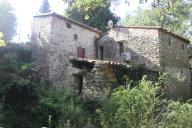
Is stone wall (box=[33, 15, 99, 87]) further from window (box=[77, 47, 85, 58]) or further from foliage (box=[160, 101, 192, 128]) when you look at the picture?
foliage (box=[160, 101, 192, 128])

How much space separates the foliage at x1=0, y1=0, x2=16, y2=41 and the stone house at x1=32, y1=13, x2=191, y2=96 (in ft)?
32.0

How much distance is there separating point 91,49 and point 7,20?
10.6m

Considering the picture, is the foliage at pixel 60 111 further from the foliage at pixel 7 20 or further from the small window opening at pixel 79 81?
the foliage at pixel 7 20

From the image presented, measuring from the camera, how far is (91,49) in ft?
90.6

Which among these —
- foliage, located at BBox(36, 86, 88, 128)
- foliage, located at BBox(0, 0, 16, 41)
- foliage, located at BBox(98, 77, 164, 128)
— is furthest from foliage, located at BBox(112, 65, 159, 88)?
foliage, located at BBox(0, 0, 16, 41)

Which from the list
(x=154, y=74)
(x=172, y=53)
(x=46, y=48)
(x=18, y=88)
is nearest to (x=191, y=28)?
(x=172, y=53)

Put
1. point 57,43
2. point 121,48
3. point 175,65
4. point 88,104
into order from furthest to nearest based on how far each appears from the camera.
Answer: point 121,48 < point 175,65 < point 57,43 < point 88,104

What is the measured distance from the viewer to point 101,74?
19312mm

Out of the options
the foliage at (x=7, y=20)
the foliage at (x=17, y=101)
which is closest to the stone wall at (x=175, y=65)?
the foliage at (x=17, y=101)

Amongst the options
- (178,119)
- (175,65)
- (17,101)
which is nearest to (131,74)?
(175,65)

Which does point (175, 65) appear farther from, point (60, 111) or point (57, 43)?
point (60, 111)

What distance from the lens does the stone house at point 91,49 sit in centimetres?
2283

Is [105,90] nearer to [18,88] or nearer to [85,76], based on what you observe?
[85,76]

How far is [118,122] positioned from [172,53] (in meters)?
14.4
